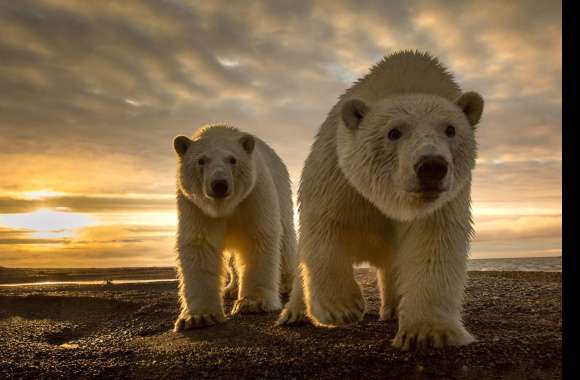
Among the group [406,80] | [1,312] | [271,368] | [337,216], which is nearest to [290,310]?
Result: [337,216]

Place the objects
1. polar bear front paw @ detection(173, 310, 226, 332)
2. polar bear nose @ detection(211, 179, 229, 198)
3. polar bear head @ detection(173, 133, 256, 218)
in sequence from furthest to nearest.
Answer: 1. polar bear head @ detection(173, 133, 256, 218)
2. polar bear nose @ detection(211, 179, 229, 198)
3. polar bear front paw @ detection(173, 310, 226, 332)

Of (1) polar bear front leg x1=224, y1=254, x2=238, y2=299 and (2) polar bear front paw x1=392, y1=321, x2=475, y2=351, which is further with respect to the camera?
(1) polar bear front leg x1=224, y1=254, x2=238, y2=299

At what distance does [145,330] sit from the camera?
6.39m

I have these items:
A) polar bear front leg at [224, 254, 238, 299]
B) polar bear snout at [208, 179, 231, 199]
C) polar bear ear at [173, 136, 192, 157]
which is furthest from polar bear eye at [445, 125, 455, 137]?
polar bear front leg at [224, 254, 238, 299]

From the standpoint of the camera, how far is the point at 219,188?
6023mm

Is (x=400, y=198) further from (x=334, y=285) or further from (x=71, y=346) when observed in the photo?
(x=71, y=346)

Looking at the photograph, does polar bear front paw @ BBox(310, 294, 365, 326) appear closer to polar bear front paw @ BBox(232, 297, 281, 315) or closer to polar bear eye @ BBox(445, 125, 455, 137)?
polar bear eye @ BBox(445, 125, 455, 137)

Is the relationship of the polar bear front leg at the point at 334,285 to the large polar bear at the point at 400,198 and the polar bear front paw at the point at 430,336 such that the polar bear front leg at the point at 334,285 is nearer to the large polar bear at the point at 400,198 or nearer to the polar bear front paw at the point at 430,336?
the large polar bear at the point at 400,198

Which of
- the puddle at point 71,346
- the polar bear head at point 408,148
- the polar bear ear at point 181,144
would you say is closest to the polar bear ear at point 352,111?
the polar bear head at point 408,148

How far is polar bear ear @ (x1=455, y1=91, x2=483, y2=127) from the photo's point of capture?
13.8 feet

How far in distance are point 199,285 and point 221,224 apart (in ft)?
2.84

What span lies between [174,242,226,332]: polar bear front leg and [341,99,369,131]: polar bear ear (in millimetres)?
2826

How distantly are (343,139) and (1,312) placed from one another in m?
7.79

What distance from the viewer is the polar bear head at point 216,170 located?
6113 millimetres
